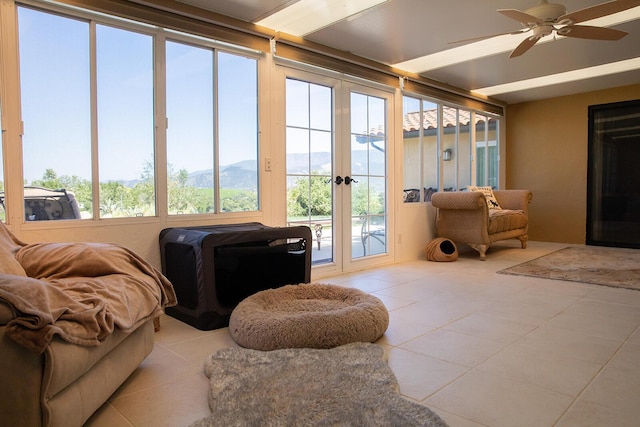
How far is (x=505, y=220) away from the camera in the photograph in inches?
210

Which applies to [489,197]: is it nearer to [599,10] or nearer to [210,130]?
[599,10]

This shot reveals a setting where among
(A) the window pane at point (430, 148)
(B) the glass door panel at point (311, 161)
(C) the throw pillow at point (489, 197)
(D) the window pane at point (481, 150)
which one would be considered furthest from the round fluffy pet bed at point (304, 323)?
(D) the window pane at point (481, 150)

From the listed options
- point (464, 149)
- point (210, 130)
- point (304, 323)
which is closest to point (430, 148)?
point (464, 149)

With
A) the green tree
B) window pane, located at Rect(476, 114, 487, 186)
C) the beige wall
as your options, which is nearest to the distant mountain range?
the green tree

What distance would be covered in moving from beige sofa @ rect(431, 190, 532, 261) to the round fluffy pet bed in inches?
109

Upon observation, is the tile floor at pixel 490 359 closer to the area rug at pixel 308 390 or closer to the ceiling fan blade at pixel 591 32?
the area rug at pixel 308 390

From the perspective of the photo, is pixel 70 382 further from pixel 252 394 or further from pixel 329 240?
pixel 329 240

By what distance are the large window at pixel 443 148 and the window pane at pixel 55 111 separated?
346cm

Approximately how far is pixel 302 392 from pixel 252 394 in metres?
0.19

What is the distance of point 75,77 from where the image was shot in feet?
8.84

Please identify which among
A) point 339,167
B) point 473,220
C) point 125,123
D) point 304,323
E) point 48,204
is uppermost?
point 125,123

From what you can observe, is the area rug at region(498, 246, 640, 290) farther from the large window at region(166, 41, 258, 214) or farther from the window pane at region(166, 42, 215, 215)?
the window pane at region(166, 42, 215, 215)

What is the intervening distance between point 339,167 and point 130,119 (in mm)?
2021

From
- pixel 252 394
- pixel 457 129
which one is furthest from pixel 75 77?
pixel 457 129
